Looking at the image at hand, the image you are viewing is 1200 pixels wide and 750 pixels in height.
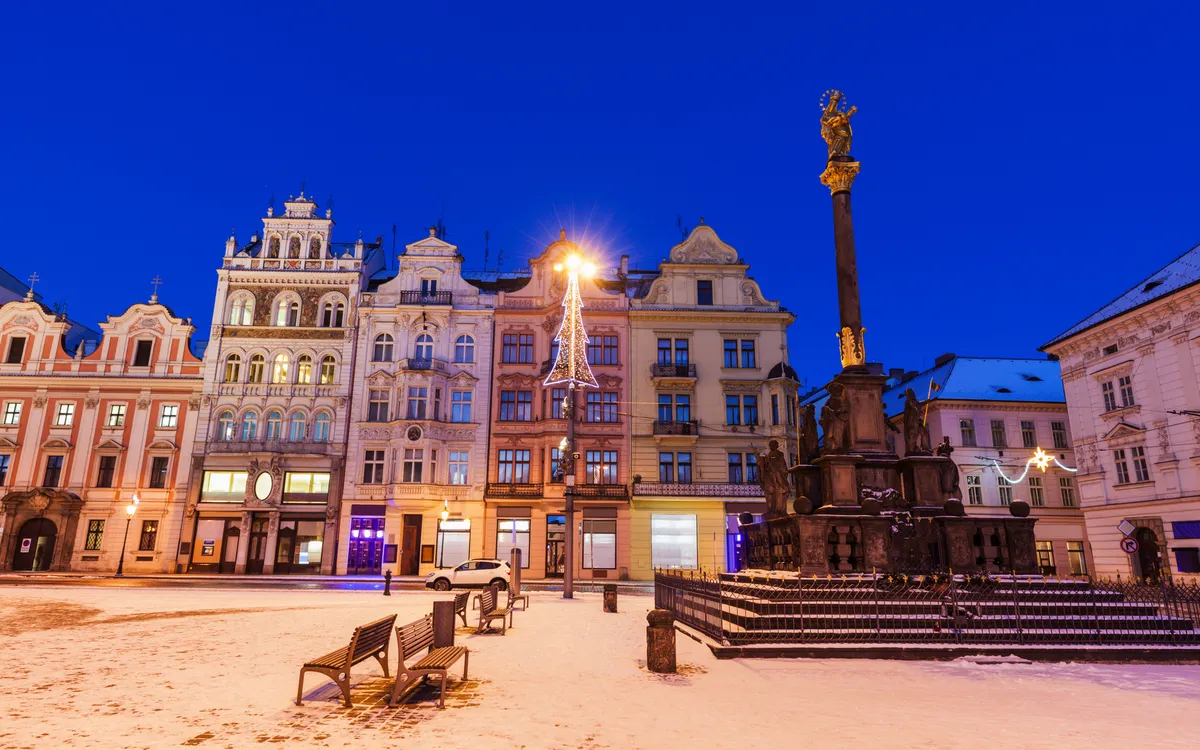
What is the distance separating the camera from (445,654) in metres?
8.29

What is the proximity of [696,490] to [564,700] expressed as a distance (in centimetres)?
3004

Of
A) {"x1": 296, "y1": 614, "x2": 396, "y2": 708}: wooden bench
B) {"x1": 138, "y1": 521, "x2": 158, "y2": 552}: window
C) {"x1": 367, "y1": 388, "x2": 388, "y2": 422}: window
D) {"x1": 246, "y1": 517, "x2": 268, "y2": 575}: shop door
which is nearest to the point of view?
{"x1": 296, "y1": 614, "x2": 396, "y2": 708}: wooden bench

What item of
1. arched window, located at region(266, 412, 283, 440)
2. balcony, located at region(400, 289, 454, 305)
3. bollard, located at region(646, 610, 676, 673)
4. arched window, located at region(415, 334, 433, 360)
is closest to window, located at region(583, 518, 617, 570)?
arched window, located at region(415, 334, 433, 360)

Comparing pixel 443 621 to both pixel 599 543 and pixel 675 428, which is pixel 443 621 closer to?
pixel 599 543

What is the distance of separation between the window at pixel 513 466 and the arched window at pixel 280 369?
540 inches

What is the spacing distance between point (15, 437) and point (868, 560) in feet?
153

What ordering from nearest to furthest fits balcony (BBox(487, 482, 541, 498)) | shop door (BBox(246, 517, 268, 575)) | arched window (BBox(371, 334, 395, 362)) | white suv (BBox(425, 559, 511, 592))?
white suv (BBox(425, 559, 511, 592))
shop door (BBox(246, 517, 268, 575))
balcony (BBox(487, 482, 541, 498))
arched window (BBox(371, 334, 395, 362))

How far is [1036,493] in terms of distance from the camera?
40219mm

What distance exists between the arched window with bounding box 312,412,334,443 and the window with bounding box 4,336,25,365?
61.1 feet

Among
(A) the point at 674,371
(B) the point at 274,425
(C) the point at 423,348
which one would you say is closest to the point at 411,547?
(B) the point at 274,425

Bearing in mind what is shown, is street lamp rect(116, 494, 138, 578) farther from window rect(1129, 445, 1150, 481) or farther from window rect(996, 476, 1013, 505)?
window rect(996, 476, 1013, 505)

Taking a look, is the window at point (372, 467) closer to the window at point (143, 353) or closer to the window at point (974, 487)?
the window at point (143, 353)

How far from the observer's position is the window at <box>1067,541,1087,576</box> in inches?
1542

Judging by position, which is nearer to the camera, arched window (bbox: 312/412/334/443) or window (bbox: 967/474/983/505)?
arched window (bbox: 312/412/334/443)
